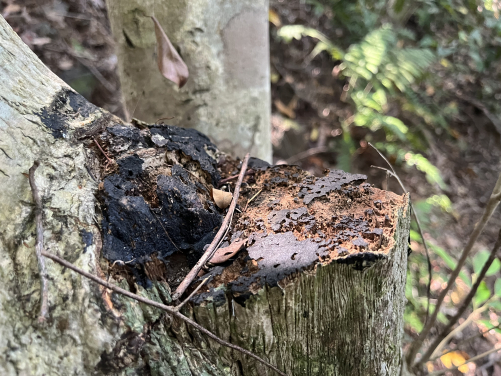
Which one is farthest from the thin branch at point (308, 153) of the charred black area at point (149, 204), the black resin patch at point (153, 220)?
the black resin patch at point (153, 220)

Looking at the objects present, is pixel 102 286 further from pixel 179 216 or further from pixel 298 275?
pixel 298 275

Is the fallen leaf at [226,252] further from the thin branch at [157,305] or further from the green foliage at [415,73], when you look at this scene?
the green foliage at [415,73]

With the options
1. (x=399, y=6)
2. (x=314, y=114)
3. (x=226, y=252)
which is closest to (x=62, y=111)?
(x=226, y=252)

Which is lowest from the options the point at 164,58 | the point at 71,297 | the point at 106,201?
the point at 71,297

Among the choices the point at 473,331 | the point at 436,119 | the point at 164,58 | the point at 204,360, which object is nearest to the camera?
the point at 204,360

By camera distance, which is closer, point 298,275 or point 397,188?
point 298,275

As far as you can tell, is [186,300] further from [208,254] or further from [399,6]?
[399,6]

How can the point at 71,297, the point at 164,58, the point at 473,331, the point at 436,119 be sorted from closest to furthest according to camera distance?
the point at 71,297, the point at 164,58, the point at 473,331, the point at 436,119

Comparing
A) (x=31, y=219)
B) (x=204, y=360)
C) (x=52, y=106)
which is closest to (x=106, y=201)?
(x=31, y=219)
